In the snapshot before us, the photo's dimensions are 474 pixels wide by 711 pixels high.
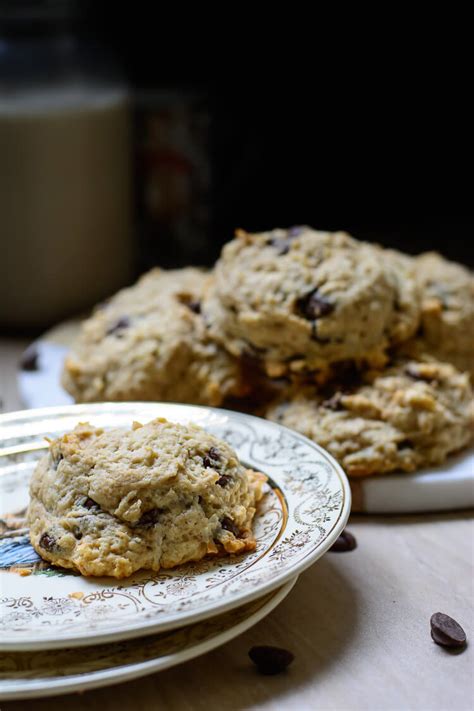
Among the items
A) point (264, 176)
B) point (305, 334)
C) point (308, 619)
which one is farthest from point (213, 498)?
point (264, 176)

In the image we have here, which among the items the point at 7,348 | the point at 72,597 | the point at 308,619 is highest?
the point at 72,597

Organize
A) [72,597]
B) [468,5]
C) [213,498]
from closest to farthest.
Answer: [72,597]
[213,498]
[468,5]

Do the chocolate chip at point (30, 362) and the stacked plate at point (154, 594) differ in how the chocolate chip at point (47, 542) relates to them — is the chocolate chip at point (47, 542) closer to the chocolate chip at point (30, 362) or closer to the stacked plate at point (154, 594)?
the stacked plate at point (154, 594)

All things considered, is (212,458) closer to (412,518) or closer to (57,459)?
(57,459)

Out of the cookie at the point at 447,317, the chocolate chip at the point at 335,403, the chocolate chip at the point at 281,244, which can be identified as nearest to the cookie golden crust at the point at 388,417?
the chocolate chip at the point at 335,403

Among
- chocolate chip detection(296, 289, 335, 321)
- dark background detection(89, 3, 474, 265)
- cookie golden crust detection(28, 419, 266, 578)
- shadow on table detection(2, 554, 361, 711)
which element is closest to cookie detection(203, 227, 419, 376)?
chocolate chip detection(296, 289, 335, 321)

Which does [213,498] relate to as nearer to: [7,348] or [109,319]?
[109,319]

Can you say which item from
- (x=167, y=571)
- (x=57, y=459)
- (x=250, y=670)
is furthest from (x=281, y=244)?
(x=250, y=670)

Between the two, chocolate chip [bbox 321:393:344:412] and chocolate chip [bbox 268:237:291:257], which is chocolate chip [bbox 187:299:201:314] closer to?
chocolate chip [bbox 268:237:291:257]
